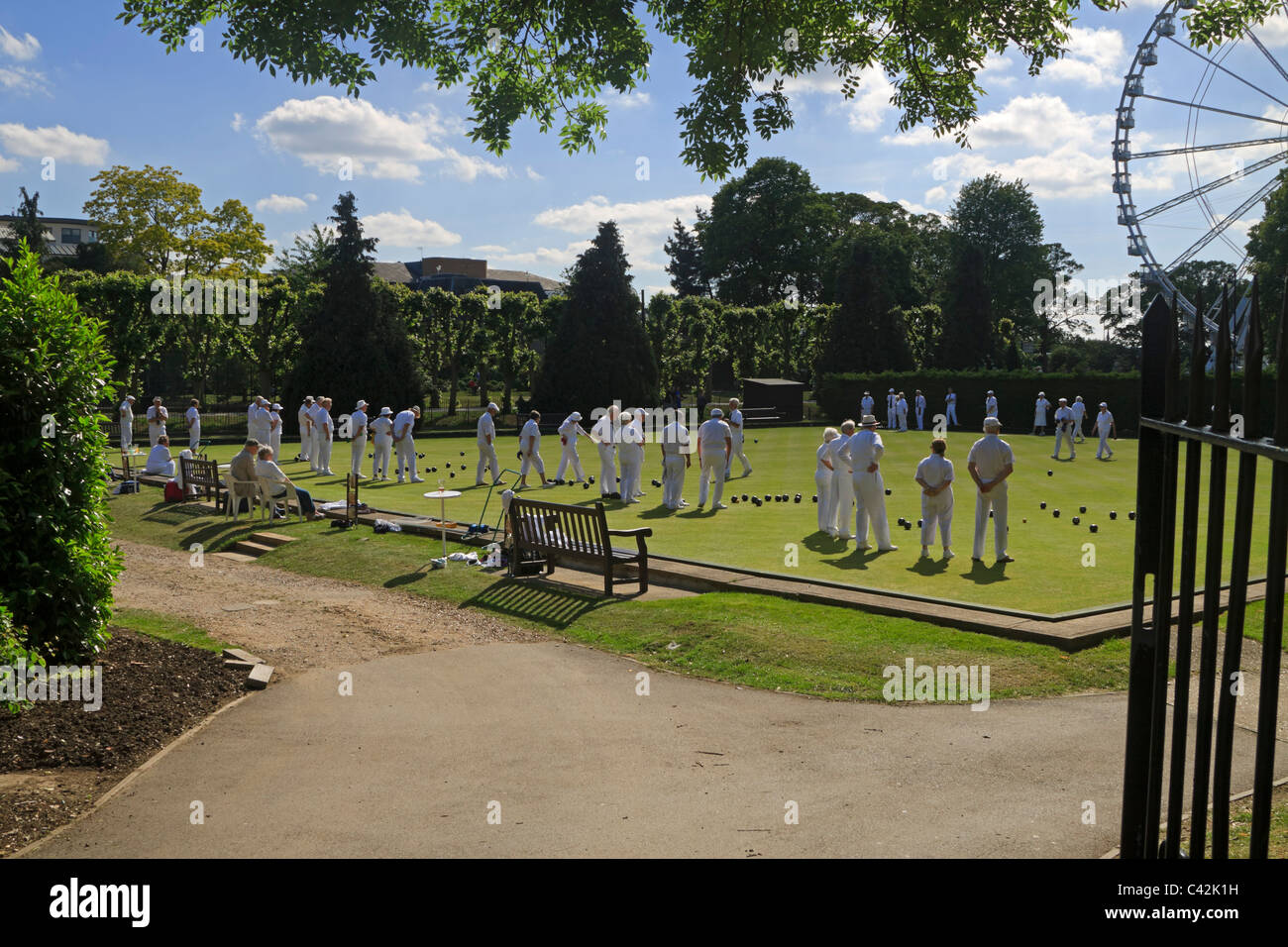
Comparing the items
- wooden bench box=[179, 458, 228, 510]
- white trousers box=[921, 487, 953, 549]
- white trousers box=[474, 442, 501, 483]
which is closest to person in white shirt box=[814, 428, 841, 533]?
Result: white trousers box=[921, 487, 953, 549]

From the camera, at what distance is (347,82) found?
8703 millimetres

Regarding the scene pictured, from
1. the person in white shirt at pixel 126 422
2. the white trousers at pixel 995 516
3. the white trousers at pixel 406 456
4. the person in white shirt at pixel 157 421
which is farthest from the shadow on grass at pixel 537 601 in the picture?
the person in white shirt at pixel 126 422

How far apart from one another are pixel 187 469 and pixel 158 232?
1923 inches

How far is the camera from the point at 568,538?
13555 mm

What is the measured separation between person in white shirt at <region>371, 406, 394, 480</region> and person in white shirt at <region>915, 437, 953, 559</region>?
1552 cm

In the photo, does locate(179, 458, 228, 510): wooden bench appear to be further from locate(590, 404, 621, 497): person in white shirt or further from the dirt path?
locate(590, 404, 621, 497): person in white shirt

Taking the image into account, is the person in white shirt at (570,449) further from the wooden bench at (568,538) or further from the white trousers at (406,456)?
the wooden bench at (568,538)

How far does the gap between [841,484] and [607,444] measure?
694 cm

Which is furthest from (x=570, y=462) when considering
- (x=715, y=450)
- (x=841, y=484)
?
(x=841, y=484)

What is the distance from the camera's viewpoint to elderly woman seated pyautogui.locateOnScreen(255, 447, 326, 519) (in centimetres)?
1948

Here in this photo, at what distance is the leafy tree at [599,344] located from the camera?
53.8 m

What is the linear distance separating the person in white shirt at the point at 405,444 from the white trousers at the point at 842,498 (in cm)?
1213

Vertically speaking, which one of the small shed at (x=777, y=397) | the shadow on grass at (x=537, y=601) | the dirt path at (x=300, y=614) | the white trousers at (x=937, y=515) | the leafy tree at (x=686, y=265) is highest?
the leafy tree at (x=686, y=265)

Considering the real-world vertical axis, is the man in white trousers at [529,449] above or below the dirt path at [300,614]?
above
